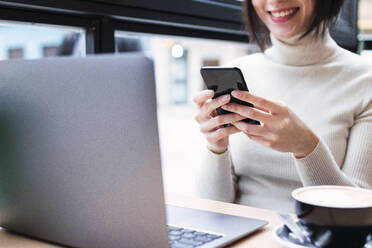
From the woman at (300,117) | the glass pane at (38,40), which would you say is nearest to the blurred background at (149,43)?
the glass pane at (38,40)

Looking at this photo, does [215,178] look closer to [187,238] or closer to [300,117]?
[300,117]

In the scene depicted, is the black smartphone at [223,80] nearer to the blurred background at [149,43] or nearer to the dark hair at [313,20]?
the blurred background at [149,43]

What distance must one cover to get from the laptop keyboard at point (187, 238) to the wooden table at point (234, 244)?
38 millimetres

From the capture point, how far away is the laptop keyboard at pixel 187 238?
614 mm

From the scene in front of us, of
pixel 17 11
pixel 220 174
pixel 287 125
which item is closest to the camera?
pixel 287 125

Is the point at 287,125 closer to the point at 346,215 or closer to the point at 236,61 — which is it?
the point at 346,215

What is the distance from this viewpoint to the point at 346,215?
55 centimetres

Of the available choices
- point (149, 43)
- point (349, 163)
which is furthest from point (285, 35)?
point (149, 43)

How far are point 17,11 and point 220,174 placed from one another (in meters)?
0.57

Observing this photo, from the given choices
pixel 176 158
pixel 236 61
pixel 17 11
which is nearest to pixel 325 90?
pixel 236 61

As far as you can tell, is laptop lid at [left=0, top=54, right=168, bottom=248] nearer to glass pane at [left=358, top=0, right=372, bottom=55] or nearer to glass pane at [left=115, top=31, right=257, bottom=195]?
glass pane at [left=358, top=0, right=372, bottom=55]

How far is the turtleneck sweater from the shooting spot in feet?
3.55

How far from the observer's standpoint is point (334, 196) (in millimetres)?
630

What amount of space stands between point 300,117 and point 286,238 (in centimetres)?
57
